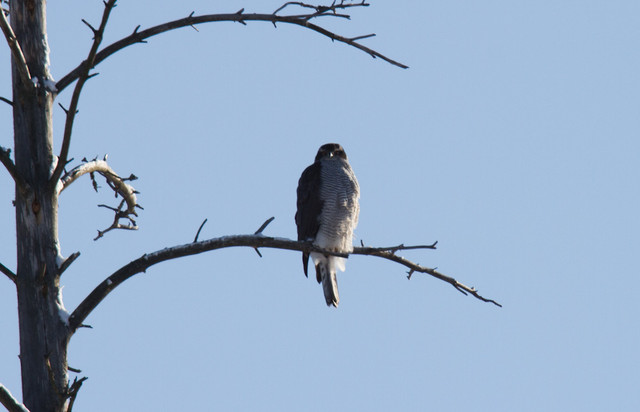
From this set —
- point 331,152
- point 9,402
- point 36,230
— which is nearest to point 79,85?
point 36,230

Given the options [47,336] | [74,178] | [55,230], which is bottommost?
[47,336]

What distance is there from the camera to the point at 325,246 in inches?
303

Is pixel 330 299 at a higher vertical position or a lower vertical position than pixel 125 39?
higher

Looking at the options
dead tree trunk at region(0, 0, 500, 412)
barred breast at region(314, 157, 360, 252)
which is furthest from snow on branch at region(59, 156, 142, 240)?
barred breast at region(314, 157, 360, 252)

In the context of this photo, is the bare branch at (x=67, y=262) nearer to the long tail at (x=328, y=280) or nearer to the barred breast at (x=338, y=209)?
the barred breast at (x=338, y=209)

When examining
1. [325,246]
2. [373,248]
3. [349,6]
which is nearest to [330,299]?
[325,246]

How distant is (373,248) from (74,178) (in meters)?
1.53

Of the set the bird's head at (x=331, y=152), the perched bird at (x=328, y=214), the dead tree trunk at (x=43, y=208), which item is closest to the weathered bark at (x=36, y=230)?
the dead tree trunk at (x=43, y=208)

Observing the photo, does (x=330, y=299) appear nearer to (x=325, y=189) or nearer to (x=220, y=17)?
(x=325, y=189)

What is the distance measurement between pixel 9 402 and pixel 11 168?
103 cm

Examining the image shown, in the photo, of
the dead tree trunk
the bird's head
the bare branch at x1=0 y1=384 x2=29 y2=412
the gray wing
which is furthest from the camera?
the bird's head

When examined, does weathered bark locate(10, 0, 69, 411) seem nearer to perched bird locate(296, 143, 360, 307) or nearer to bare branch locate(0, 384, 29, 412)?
bare branch locate(0, 384, 29, 412)

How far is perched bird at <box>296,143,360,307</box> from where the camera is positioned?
7.72 metres

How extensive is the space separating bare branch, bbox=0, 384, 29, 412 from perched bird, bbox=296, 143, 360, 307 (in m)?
4.16
